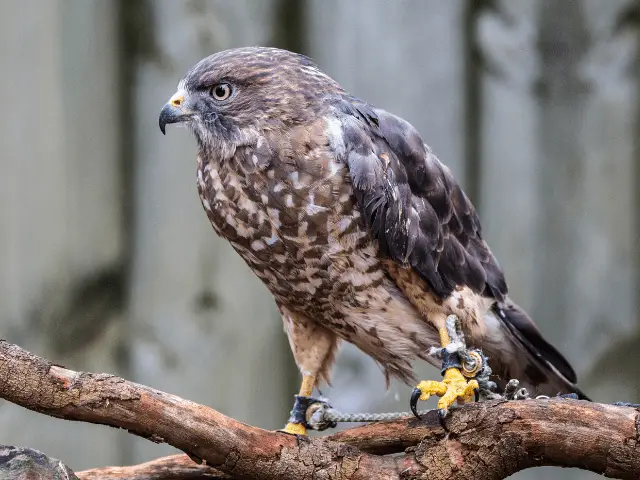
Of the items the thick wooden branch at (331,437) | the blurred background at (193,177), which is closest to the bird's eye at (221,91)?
the blurred background at (193,177)

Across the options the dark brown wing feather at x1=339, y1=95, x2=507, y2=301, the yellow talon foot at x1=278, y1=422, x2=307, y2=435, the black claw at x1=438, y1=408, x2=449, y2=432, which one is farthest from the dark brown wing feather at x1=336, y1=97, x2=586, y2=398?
the yellow talon foot at x1=278, y1=422, x2=307, y2=435

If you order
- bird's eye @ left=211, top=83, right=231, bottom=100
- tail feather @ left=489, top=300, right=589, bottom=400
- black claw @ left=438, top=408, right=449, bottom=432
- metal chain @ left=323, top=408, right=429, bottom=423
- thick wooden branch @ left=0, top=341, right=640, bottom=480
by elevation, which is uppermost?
bird's eye @ left=211, top=83, right=231, bottom=100

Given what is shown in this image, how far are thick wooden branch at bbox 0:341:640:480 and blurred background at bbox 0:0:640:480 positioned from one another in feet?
2.43

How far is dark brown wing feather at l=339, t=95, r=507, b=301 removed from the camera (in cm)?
184

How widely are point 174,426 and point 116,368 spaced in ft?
3.32

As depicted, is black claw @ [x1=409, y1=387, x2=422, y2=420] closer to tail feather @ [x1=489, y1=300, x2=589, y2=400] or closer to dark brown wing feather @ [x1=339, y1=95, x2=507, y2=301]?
dark brown wing feather @ [x1=339, y1=95, x2=507, y2=301]

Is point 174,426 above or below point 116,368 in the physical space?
below

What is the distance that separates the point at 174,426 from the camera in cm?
149

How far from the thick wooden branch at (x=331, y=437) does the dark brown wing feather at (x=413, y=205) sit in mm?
375

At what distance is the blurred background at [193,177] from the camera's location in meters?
2.40

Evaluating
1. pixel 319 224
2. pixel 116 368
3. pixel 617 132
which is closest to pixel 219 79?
pixel 319 224

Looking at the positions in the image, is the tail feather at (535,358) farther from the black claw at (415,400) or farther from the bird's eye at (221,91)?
the bird's eye at (221,91)

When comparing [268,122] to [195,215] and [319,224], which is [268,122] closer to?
[319,224]

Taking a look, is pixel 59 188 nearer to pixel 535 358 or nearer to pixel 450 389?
pixel 450 389
